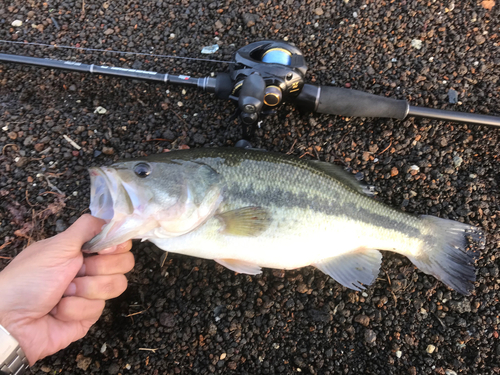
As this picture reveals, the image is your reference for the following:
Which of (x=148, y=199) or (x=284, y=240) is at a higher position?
(x=148, y=199)

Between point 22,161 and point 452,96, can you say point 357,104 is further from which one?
point 22,161

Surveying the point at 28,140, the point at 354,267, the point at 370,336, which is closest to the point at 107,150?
the point at 28,140

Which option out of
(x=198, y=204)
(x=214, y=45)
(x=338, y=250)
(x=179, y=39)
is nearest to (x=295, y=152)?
(x=338, y=250)

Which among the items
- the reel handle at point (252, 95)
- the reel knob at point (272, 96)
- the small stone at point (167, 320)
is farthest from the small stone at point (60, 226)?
the reel knob at point (272, 96)

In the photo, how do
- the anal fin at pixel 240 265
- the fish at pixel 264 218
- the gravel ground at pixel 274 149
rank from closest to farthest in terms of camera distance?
the fish at pixel 264 218 → the anal fin at pixel 240 265 → the gravel ground at pixel 274 149

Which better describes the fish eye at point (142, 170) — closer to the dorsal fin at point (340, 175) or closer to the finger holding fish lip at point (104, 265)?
the finger holding fish lip at point (104, 265)

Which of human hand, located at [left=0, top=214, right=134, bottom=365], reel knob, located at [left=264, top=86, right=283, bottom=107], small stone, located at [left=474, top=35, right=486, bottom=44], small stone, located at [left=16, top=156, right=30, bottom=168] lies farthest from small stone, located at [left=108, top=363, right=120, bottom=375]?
small stone, located at [left=474, top=35, right=486, bottom=44]

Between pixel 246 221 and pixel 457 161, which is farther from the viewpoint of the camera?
pixel 457 161
